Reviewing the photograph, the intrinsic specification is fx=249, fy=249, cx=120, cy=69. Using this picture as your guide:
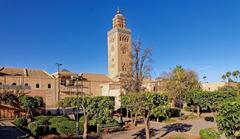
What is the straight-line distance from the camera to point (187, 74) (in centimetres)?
5347

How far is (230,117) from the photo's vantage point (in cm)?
1164

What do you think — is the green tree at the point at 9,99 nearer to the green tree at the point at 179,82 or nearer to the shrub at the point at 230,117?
the green tree at the point at 179,82

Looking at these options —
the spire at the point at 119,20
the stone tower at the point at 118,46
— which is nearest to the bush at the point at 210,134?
the stone tower at the point at 118,46

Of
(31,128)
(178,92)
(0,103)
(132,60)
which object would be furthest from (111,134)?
(178,92)

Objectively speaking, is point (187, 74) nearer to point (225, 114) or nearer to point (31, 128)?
point (31, 128)

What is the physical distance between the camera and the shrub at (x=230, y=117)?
11.4 m

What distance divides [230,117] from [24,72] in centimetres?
4971

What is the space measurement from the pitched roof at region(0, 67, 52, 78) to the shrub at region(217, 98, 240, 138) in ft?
156

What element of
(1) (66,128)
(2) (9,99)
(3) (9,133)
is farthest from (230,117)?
(2) (9,99)

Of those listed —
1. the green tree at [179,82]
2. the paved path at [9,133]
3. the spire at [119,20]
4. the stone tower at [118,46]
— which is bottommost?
the paved path at [9,133]

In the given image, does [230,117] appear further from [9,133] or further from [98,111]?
[9,133]

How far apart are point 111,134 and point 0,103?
63.0 ft

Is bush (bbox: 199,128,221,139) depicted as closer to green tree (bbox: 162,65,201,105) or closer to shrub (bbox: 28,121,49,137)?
shrub (bbox: 28,121,49,137)

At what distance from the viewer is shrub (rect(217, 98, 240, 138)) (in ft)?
37.5
